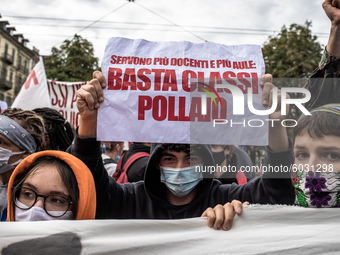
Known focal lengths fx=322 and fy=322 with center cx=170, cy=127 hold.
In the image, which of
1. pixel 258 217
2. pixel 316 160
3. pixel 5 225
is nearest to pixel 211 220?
pixel 258 217

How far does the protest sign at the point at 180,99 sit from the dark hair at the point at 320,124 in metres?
0.22

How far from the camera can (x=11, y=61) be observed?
4947 cm

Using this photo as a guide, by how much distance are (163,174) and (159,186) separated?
0.12 m

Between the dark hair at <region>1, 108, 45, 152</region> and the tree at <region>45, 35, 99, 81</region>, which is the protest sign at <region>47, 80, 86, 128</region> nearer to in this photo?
the dark hair at <region>1, 108, 45, 152</region>

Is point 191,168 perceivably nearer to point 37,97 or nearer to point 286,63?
point 37,97

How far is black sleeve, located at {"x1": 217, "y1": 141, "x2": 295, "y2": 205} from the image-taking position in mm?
1859

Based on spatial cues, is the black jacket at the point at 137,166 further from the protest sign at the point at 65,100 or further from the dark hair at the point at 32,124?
the protest sign at the point at 65,100

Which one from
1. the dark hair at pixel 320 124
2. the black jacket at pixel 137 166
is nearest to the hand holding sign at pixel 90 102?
the dark hair at pixel 320 124

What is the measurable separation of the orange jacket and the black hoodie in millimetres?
166

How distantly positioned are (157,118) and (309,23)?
20218 millimetres

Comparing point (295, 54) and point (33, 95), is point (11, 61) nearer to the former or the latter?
point (295, 54)

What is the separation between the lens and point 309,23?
19.2 metres

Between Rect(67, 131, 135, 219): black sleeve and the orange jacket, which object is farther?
Rect(67, 131, 135, 219): black sleeve

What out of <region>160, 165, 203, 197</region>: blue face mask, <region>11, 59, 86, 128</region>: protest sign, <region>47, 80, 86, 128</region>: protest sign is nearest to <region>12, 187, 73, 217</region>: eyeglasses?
<region>160, 165, 203, 197</region>: blue face mask
